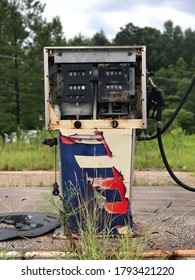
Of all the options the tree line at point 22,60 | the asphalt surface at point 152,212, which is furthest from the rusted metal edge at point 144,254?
the tree line at point 22,60

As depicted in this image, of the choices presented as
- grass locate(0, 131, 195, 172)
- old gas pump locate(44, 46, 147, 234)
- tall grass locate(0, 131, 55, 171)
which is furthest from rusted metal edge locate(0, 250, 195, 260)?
tall grass locate(0, 131, 55, 171)

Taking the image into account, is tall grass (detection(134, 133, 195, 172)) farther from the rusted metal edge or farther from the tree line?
the tree line

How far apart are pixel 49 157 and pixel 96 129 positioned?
8.84 m

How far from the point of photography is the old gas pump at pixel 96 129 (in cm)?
466

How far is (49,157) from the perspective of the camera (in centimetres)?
1341

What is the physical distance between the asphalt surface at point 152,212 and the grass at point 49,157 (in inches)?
157

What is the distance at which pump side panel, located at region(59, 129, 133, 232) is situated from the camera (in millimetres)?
4656

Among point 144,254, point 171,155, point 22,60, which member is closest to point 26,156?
point 171,155

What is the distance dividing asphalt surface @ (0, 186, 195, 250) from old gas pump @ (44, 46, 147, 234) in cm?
30

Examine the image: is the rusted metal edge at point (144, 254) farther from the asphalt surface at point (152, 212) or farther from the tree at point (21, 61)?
the tree at point (21, 61)

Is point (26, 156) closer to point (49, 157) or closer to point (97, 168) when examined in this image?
point (49, 157)

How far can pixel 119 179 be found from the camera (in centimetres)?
470


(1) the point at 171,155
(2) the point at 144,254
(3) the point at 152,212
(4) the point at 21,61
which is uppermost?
(4) the point at 21,61

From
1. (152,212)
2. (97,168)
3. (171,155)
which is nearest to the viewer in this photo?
(97,168)
